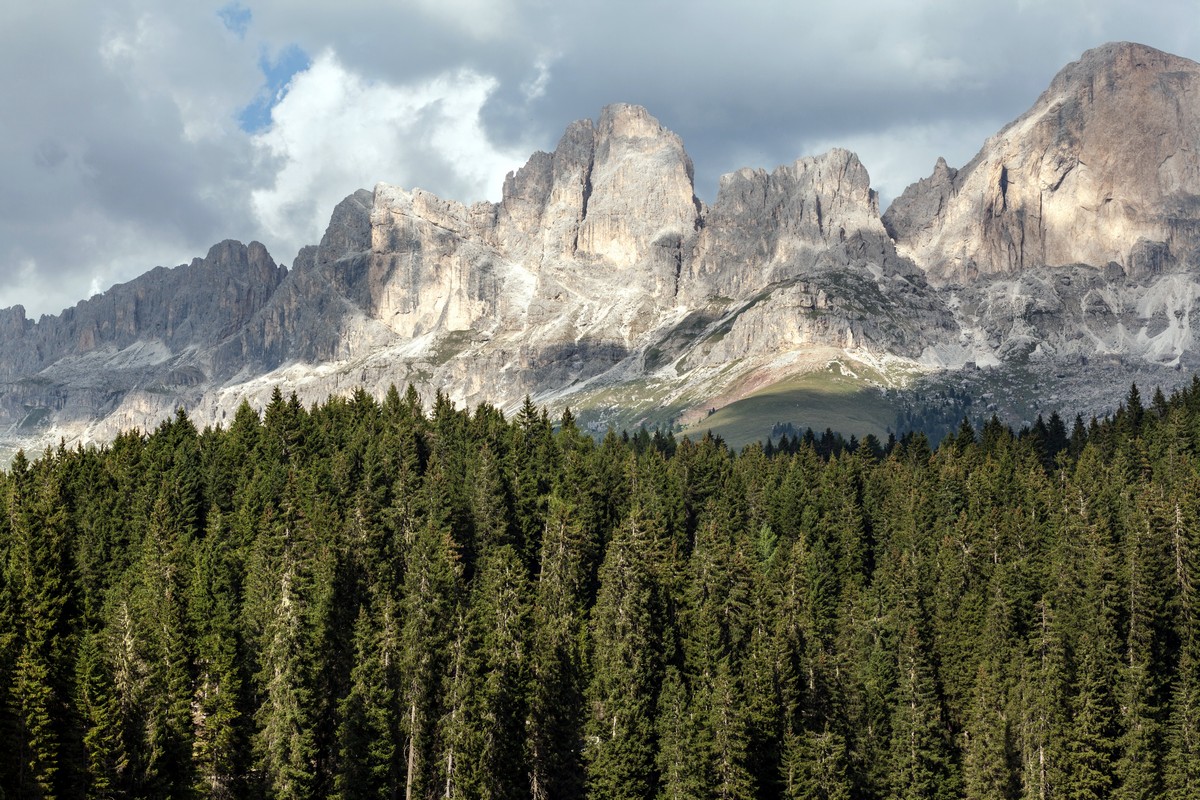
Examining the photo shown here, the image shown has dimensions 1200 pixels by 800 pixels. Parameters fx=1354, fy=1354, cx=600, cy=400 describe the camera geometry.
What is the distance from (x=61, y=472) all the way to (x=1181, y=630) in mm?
88145

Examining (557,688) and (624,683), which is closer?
(557,688)

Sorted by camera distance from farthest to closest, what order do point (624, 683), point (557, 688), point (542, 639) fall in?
point (542, 639)
point (624, 683)
point (557, 688)

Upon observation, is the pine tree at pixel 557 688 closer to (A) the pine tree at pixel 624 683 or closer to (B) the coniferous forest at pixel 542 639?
(B) the coniferous forest at pixel 542 639

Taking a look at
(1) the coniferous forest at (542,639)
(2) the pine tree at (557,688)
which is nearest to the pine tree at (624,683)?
(1) the coniferous forest at (542,639)

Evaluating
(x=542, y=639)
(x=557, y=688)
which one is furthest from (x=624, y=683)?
(x=542, y=639)

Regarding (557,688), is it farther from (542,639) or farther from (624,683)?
(624,683)

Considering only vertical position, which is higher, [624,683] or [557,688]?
[557,688]

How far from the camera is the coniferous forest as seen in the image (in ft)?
231

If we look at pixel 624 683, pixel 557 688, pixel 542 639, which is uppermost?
pixel 542 639

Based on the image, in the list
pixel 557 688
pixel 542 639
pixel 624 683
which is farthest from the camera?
pixel 542 639

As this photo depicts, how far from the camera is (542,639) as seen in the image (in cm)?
8169

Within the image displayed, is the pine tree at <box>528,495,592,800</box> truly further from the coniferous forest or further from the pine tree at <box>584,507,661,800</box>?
the pine tree at <box>584,507,661,800</box>

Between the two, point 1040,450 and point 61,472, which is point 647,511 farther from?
point 1040,450

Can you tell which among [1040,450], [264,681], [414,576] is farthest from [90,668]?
[1040,450]
